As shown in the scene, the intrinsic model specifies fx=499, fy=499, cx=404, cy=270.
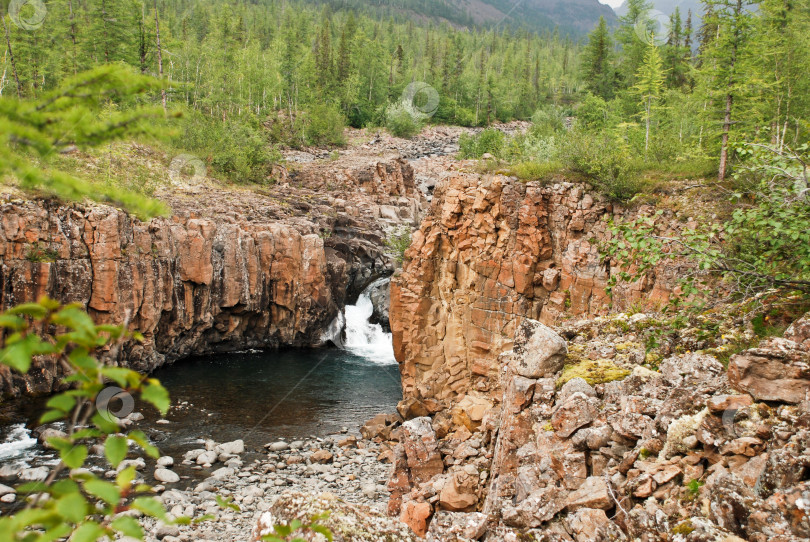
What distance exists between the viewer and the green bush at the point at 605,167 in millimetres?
17141

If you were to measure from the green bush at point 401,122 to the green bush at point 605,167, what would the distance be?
1921 inches

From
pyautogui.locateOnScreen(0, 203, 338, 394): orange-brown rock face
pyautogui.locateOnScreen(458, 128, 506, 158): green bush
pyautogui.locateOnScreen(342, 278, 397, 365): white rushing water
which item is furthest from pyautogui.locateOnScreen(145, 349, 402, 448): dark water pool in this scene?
pyautogui.locateOnScreen(458, 128, 506, 158): green bush

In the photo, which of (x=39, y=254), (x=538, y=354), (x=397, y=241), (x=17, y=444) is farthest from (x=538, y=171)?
(x=39, y=254)

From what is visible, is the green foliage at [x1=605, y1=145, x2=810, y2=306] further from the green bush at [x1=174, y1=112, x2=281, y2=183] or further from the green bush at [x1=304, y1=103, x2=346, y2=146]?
the green bush at [x1=304, y1=103, x2=346, y2=146]

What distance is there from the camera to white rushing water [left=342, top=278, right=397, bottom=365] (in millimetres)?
32844

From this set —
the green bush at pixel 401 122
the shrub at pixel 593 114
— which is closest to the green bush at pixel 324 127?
the green bush at pixel 401 122

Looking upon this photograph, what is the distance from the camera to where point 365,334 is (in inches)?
1391

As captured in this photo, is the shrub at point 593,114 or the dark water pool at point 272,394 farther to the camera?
the shrub at point 593,114

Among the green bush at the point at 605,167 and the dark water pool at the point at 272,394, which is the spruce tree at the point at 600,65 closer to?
the green bush at the point at 605,167

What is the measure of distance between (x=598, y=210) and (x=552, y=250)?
7.11 feet

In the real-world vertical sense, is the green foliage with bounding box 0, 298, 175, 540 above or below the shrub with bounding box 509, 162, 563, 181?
below

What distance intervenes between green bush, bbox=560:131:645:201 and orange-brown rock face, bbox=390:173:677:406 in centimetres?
56

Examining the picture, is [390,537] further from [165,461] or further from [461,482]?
[165,461]

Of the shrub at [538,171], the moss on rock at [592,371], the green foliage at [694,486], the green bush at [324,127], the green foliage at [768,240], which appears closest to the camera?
the green foliage at [694,486]
